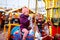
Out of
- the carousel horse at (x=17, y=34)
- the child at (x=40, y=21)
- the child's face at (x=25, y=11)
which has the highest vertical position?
the child's face at (x=25, y=11)

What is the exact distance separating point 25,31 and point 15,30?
9cm

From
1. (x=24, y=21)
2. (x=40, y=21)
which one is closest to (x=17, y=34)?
(x=24, y=21)

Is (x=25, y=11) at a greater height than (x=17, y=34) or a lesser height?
greater

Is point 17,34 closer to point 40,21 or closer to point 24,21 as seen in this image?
point 24,21

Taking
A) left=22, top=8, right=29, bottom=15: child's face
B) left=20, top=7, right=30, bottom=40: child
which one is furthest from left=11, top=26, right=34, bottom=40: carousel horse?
left=22, top=8, right=29, bottom=15: child's face

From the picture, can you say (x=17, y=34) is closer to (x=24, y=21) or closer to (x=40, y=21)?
(x=24, y=21)

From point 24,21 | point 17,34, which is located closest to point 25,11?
point 24,21

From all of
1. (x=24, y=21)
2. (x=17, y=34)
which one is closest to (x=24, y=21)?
(x=24, y=21)

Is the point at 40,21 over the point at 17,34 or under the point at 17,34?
over

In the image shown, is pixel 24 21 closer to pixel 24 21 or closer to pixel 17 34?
pixel 24 21

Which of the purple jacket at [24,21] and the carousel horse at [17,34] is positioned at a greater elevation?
the purple jacket at [24,21]

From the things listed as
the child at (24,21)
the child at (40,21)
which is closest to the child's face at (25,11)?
the child at (24,21)

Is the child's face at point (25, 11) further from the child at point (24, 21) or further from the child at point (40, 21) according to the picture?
the child at point (40, 21)

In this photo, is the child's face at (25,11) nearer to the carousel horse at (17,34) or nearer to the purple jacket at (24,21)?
the purple jacket at (24,21)
